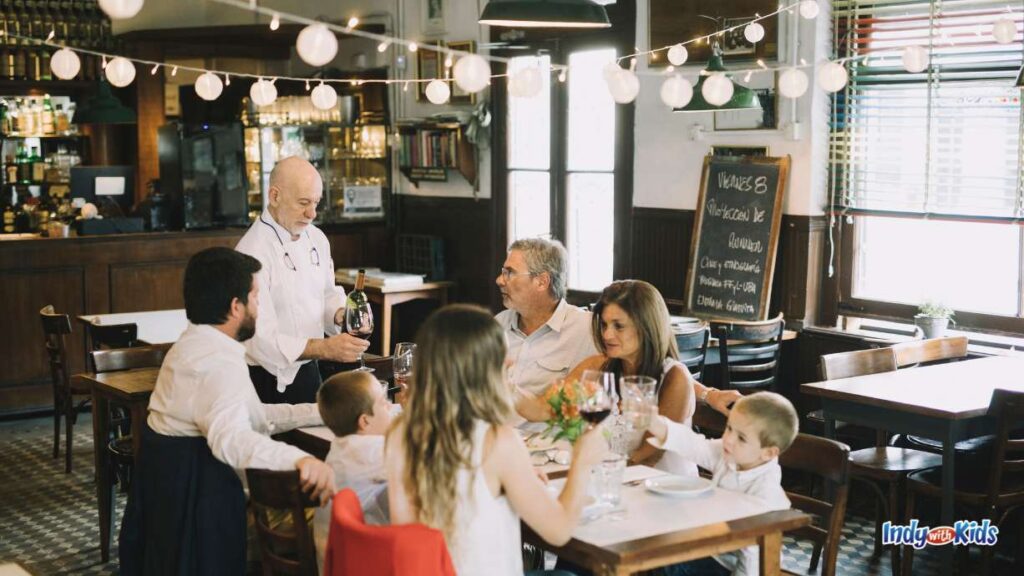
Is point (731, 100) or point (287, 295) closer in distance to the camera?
point (287, 295)

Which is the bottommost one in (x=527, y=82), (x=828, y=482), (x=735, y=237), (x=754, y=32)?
(x=828, y=482)

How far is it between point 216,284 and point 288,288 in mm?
1407

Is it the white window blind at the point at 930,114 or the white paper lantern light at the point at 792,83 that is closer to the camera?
the white paper lantern light at the point at 792,83

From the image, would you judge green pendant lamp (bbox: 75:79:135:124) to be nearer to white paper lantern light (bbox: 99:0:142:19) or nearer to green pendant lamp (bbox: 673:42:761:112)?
green pendant lamp (bbox: 673:42:761:112)

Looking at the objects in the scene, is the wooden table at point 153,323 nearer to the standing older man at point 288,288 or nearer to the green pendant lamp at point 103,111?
the standing older man at point 288,288

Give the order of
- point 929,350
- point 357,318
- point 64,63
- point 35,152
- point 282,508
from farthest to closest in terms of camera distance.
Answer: point 35,152 < point 929,350 < point 64,63 < point 357,318 < point 282,508

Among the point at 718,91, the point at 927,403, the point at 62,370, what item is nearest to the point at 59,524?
the point at 62,370

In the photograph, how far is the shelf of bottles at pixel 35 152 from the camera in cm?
1198

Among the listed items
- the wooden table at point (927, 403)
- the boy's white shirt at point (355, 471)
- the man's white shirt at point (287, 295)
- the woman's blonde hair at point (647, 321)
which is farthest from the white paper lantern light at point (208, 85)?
the boy's white shirt at point (355, 471)

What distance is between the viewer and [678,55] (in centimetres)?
745

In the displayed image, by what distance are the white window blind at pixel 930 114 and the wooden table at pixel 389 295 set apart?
3666 mm

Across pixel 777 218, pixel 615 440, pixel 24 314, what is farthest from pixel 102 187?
pixel 615 440

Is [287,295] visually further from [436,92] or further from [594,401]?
[594,401]

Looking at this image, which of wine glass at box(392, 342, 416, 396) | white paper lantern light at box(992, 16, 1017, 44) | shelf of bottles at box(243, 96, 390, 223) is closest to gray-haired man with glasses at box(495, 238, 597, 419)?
wine glass at box(392, 342, 416, 396)
